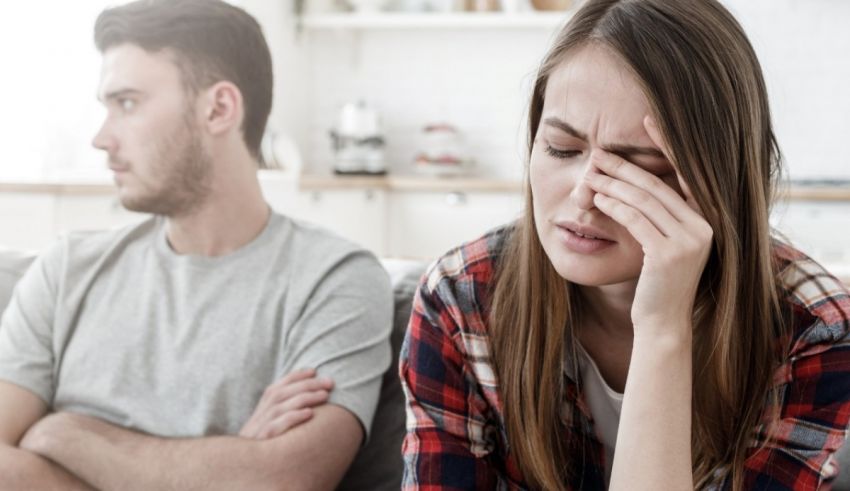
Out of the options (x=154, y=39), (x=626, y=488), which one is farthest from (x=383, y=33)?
(x=626, y=488)

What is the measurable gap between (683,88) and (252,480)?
80 cm

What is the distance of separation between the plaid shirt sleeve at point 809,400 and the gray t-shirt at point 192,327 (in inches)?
23.4

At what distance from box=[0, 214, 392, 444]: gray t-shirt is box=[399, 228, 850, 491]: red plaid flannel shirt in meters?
0.25

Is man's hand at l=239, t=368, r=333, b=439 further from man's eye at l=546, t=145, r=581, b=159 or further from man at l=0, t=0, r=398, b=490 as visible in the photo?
man's eye at l=546, t=145, r=581, b=159

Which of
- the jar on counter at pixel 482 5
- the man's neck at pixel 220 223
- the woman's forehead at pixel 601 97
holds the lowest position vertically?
the man's neck at pixel 220 223

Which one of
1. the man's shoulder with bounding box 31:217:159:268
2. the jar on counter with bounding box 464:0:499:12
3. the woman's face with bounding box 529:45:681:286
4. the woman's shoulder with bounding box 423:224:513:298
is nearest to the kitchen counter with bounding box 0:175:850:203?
the jar on counter with bounding box 464:0:499:12

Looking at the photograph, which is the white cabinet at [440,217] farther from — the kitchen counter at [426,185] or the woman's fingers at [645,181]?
the woman's fingers at [645,181]

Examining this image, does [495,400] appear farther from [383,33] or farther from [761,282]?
[383,33]

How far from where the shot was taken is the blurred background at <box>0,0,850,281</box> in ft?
12.2

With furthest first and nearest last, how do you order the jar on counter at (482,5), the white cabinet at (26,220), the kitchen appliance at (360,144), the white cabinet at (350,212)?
the jar on counter at (482,5), the kitchen appliance at (360,144), the white cabinet at (350,212), the white cabinet at (26,220)

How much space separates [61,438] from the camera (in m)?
1.46

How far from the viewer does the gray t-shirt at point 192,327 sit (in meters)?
1.53

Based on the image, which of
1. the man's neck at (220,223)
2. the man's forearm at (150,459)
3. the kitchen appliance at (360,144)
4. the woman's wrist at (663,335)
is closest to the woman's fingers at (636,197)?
the woman's wrist at (663,335)

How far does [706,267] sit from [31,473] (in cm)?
100
